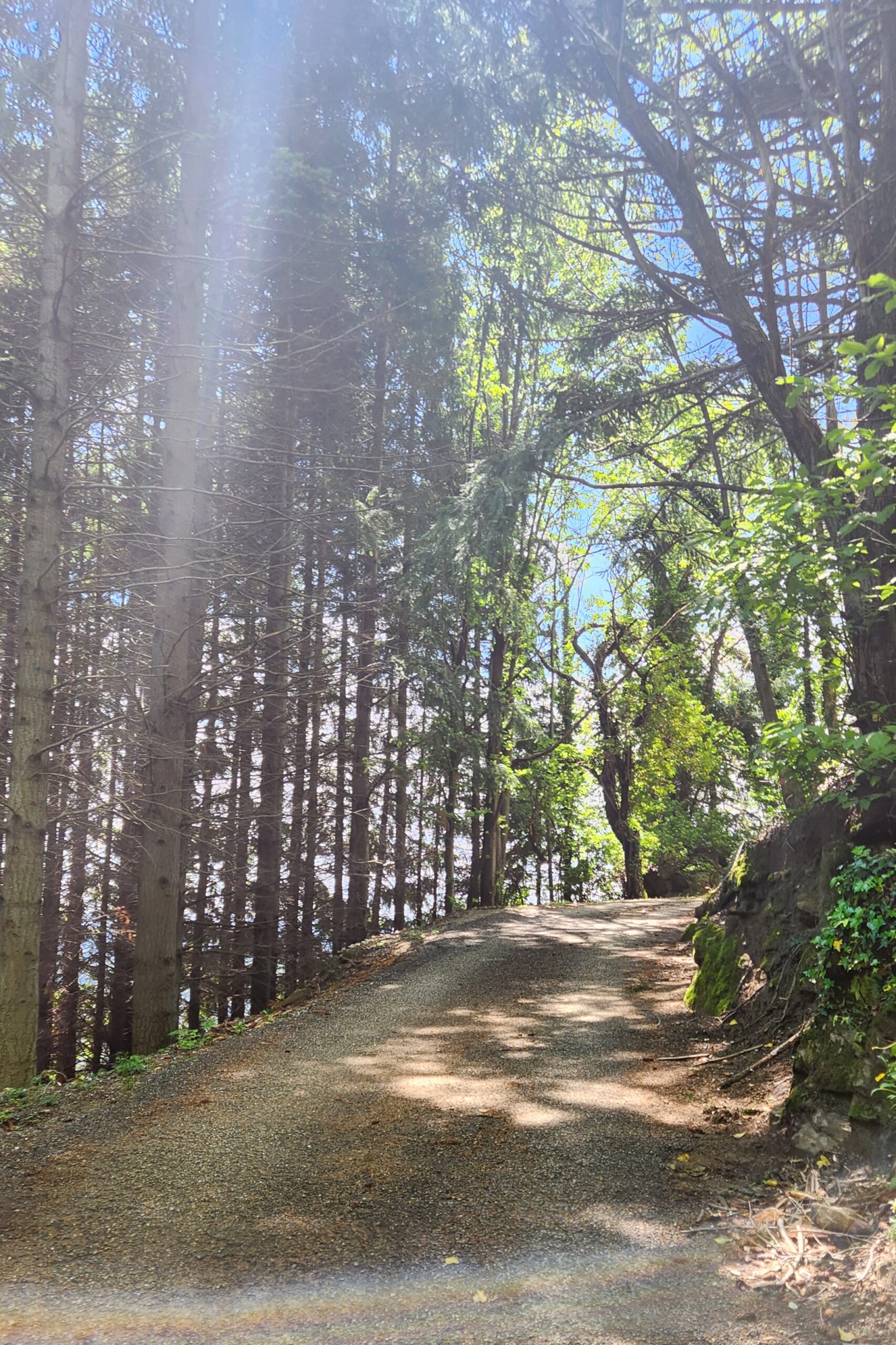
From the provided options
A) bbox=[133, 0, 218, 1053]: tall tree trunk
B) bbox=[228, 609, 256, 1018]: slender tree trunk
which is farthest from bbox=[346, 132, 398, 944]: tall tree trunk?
bbox=[133, 0, 218, 1053]: tall tree trunk

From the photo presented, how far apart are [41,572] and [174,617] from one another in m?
2.50

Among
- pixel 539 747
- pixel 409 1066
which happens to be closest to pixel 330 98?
pixel 409 1066

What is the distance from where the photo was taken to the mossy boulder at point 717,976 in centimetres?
681

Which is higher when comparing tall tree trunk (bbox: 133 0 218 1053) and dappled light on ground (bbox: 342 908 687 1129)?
tall tree trunk (bbox: 133 0 218 1053)

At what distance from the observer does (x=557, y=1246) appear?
10.7ft

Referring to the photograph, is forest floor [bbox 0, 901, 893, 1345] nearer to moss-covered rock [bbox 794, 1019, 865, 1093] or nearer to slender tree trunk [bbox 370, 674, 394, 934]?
moss-covered rock [bbox 794, 1019, 865, 1093]

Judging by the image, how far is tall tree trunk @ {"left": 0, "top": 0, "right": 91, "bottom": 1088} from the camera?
231 inches

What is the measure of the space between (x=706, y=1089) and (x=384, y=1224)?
264cm

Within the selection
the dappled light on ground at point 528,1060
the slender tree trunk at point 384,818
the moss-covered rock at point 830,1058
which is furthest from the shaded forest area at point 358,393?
the dappled light on ground at point 528,1060

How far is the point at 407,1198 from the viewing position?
371cm

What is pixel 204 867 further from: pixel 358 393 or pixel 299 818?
pixel 358 393

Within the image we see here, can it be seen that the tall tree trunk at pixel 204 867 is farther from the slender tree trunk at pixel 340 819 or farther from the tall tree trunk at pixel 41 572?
the tall tree trunk at pixel 41 572

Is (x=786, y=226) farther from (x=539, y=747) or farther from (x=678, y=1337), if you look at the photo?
(x=539, y=747)

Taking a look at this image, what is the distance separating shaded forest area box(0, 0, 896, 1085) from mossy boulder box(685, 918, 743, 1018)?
211 cm
